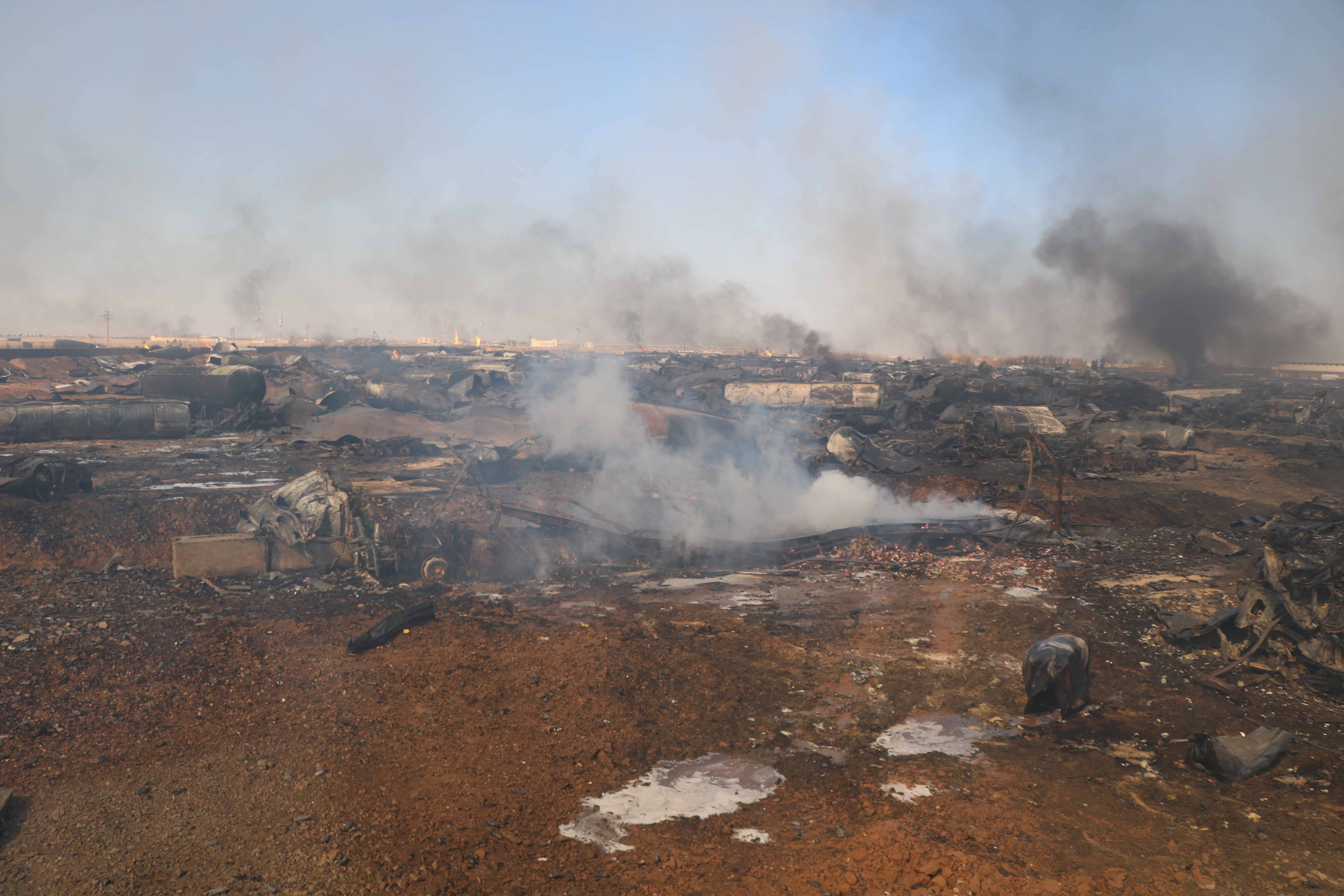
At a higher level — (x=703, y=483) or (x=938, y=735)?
(x=703, y=483)

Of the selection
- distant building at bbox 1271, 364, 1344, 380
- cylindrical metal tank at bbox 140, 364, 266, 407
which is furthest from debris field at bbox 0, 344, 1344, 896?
distant building at bbox 1271, 364, 1344, 380

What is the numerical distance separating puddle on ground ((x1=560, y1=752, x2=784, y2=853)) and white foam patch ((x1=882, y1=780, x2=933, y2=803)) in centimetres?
62

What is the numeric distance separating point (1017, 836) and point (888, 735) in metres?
1.20

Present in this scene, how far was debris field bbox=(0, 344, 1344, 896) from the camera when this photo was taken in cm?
340

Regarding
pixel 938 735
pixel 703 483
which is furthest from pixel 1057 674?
pixel 703 483

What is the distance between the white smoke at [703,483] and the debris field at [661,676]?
90mm

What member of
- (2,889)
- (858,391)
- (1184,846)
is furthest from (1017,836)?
(858,391)

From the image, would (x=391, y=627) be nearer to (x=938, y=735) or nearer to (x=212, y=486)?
(x=938, y=735)

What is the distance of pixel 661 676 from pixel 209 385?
19.1 metres

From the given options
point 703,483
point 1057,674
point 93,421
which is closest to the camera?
point 1057,674

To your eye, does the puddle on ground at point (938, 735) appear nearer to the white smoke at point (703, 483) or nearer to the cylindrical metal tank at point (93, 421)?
the white smoke at point (703, 483)

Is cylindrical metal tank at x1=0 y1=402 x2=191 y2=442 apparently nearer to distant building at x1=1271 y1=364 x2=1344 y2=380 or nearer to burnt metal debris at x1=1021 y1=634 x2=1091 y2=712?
burnt metal debris at x1=1021 y1=634 x2=1091 y2=712

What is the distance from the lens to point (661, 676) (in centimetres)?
552

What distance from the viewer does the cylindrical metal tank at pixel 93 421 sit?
1477 centimetres
